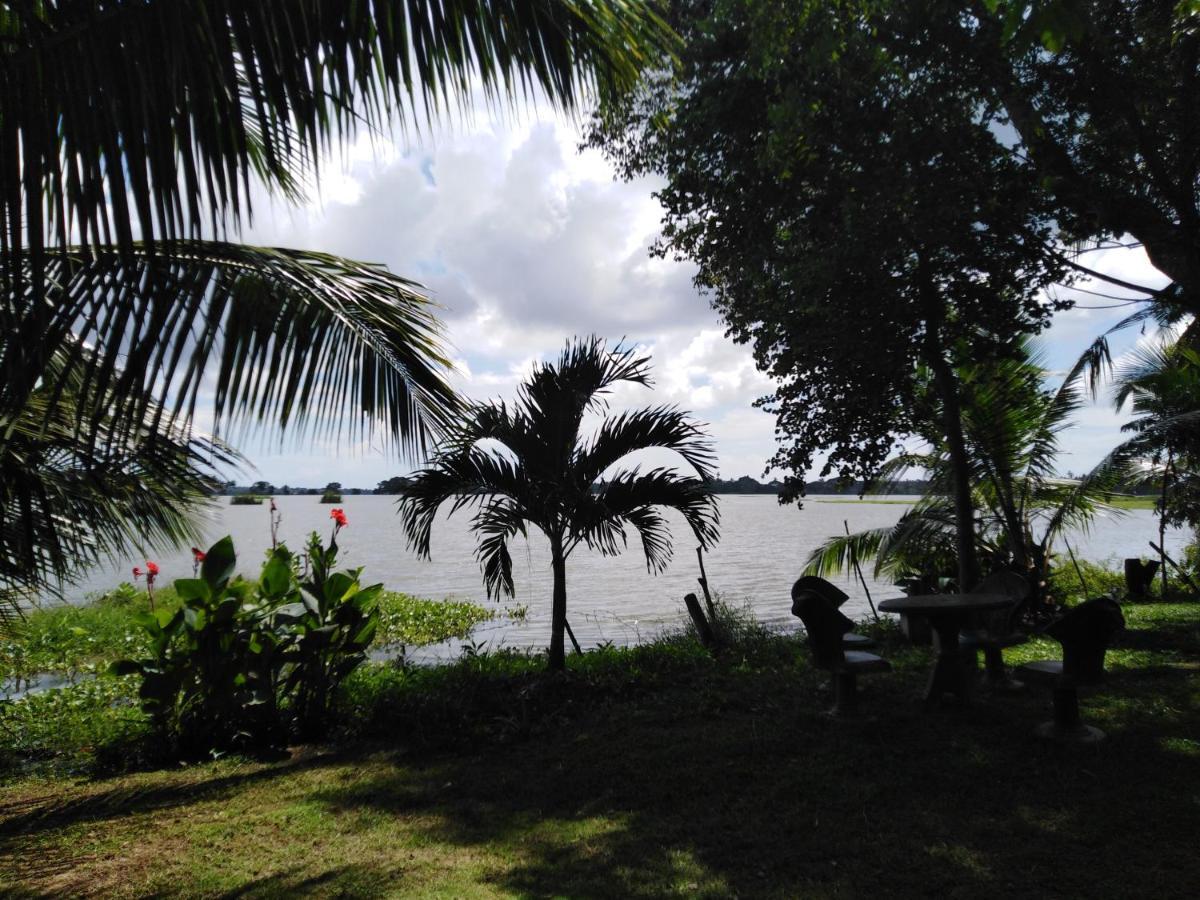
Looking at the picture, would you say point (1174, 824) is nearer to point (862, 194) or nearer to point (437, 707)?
point (437, 707)

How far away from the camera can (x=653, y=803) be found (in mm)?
4312

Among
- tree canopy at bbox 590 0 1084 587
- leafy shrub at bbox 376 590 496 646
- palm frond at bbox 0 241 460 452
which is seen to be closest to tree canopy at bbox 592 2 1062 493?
tree canopy at bbox 590 0 1084 587

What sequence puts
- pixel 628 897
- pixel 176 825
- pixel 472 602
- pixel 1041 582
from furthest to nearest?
pixel 472 602
pixel 1041 582
pixel 176 825
pixel 628 897

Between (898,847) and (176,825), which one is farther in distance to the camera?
(176,825)

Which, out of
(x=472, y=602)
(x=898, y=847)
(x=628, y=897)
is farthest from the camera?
(x=472, y=602)

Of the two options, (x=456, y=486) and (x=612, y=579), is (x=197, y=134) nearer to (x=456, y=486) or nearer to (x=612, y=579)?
(x=456, y=486)

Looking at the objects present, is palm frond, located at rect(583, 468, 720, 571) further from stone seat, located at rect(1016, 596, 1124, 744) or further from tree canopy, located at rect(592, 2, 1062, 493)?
stone seat, located at rect(1016, 596, 1124, 744)

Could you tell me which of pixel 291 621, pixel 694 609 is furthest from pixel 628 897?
pixel 694 609

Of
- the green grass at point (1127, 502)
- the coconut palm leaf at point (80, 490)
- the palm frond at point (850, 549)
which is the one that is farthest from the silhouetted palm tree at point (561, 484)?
the green grass at point (1127, 502)

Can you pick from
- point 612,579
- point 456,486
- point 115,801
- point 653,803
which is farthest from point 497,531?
point 612,579

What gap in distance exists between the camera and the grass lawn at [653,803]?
340cm

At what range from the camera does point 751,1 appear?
6.76m

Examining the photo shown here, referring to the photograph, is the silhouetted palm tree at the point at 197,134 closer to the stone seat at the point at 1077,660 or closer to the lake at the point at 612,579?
the lake at the point at 612,579

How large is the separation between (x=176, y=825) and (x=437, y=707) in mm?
1993
